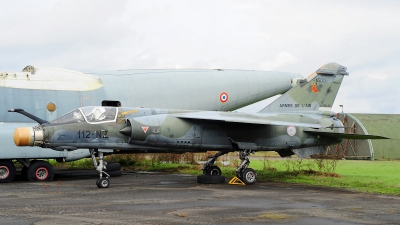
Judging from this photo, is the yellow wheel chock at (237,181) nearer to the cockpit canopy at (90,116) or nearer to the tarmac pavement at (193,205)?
the tarmac pavement at (193,205)

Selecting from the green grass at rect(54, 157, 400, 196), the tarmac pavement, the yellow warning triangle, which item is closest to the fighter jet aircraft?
the yellow warning triangle

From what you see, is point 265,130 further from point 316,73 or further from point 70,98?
point 70,98

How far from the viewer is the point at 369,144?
3216 centimetres

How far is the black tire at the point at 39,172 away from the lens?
59.6ft

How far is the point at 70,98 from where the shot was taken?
19609 mm

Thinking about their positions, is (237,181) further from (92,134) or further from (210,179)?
(92,134)

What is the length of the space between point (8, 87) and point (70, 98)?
2222 mm

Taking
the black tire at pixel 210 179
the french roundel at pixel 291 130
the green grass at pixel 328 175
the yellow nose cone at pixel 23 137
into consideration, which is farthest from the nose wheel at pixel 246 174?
the yellow nose cone at pixel 23 137

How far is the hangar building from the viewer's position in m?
32.3

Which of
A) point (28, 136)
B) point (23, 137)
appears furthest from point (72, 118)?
point (23, 137)

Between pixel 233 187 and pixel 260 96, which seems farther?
pixel 260 96

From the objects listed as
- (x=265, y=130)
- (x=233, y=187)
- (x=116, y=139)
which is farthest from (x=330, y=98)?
(x=116, y=139)

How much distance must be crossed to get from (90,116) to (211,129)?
157 inches

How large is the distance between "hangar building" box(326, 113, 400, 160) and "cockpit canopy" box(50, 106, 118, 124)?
18.8m
